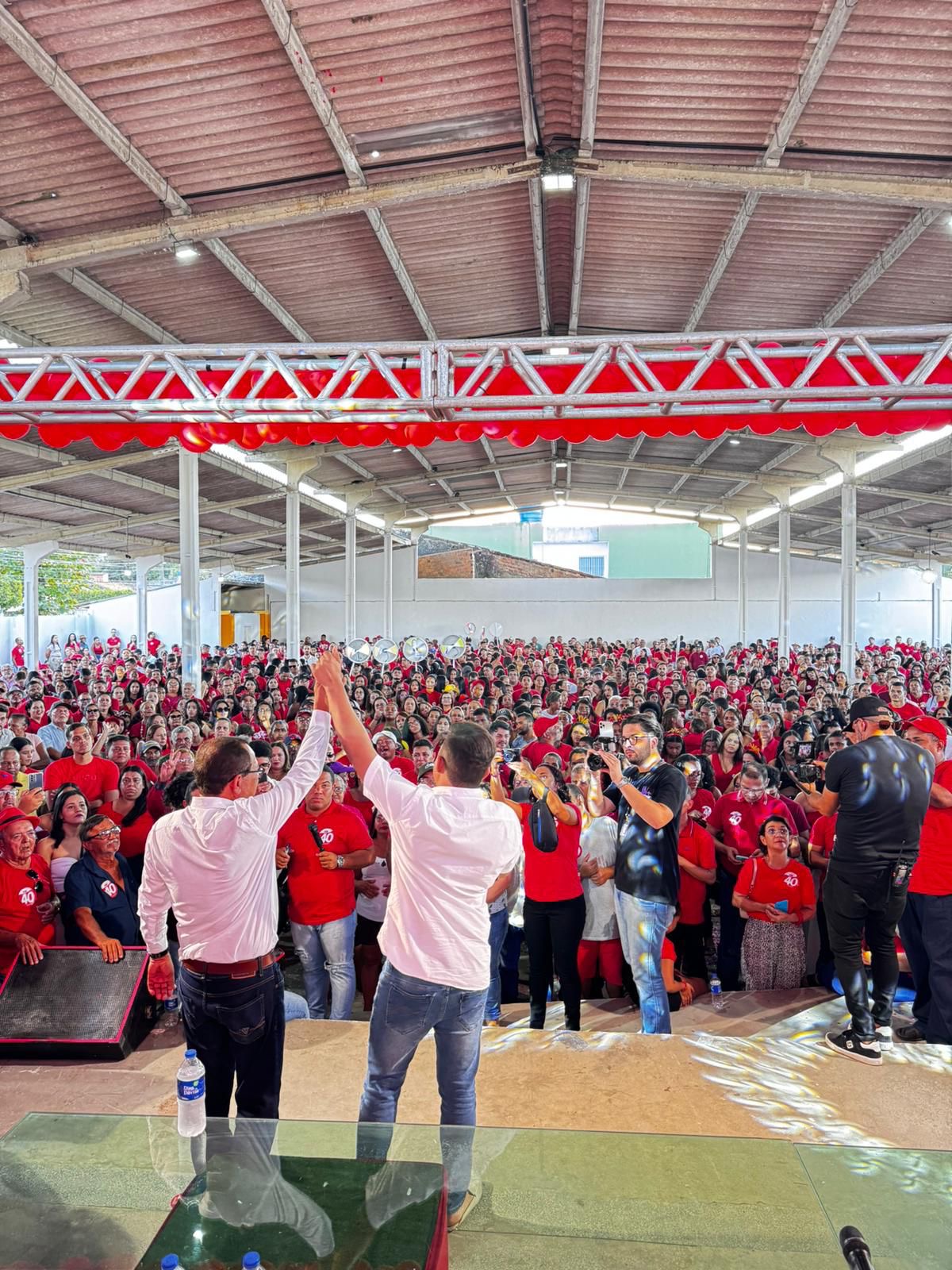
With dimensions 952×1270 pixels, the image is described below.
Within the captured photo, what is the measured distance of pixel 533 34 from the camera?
5355 millimetres

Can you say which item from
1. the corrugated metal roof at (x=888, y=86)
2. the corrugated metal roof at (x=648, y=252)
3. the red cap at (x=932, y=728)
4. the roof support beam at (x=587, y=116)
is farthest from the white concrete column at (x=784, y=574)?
the red cap at (x=932, y=728)

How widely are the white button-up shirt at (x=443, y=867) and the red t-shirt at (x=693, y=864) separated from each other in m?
2.76

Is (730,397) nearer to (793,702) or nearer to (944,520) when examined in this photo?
(793,702)

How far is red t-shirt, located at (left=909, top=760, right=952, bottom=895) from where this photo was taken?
3.74 meters

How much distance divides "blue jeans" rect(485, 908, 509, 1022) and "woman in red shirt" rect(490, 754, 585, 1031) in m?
0.12

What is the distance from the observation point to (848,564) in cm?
1434

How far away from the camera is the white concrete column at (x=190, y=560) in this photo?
11.6 m

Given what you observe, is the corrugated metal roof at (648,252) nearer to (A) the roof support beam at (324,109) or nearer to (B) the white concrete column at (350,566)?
(A) the roof support beam at (324,109)

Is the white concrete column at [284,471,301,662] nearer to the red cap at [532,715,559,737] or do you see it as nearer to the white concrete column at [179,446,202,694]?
the white concrete column at [179,446,202,694]

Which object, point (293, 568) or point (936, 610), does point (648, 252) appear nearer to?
A: point (293, 568)

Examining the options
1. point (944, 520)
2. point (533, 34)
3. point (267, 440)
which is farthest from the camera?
point (944, 520)

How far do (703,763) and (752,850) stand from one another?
1.33 metres

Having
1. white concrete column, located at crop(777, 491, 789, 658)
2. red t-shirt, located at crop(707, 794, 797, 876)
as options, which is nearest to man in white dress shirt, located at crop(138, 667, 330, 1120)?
red t-shirt, located at crop(707, 794, 797, 876)

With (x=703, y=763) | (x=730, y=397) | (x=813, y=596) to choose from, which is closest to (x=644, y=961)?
(x=703, y=763)
